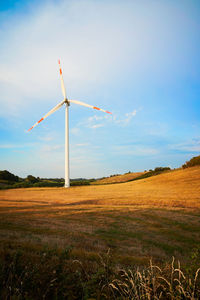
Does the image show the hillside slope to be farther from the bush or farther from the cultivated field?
the bush

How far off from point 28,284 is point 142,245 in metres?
8.49

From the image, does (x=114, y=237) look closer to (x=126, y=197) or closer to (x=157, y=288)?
(x=157, y=288)

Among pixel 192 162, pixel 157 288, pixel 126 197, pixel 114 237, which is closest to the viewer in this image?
pixel 157 288

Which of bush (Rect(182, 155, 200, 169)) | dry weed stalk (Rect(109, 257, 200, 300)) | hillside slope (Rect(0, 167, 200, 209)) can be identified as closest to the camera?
dry weed stalk (Rect(109, 257, 200, 300))

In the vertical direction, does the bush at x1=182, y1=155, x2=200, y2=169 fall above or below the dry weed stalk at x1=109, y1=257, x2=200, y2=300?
above

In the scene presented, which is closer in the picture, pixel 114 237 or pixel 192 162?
pixel 114 237

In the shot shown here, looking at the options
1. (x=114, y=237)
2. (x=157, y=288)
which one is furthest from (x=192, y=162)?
(x=157, y=288)

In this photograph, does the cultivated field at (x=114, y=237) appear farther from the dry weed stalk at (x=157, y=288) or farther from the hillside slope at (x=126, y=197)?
the hillside slope at (x=126, y=197)

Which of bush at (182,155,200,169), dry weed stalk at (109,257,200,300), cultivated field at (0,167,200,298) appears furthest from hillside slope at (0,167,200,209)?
dry weed stalk at (109,257,200,300)

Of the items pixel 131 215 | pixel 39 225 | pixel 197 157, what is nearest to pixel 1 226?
pixel 39 225

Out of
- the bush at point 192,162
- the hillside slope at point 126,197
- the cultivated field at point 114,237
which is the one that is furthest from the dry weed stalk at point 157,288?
the bush at point 192,162

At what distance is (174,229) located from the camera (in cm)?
1566

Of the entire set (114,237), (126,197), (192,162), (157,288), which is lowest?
(114,237)

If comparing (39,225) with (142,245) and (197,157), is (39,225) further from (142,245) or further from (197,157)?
(197,157)
